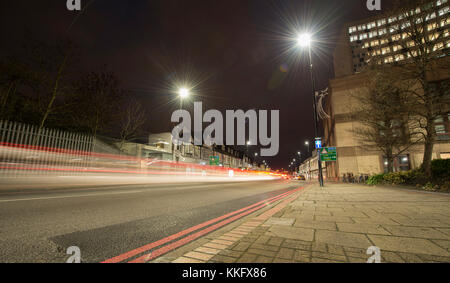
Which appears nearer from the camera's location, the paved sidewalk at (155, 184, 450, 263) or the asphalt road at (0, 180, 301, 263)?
the paved sidewalk at (155, 184, 450, 263)

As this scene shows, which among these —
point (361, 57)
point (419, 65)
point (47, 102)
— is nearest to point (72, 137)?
point (47, 102)

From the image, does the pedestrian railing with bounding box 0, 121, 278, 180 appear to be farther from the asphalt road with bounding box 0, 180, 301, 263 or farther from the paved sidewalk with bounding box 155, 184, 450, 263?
the paved sidewalk with bounding box 155, 184, 450, 263

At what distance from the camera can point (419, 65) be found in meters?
12.0

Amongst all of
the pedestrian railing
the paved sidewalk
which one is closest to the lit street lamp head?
the paved sidewalk

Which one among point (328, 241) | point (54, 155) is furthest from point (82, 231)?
point (54, 155)

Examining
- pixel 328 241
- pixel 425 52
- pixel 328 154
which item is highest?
pixel 425 52

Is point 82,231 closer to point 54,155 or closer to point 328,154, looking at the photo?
point 54,155

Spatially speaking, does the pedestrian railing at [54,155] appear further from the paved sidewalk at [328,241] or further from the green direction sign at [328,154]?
the green direction sign at [328,154]

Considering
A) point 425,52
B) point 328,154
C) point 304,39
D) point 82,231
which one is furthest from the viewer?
point 328,154

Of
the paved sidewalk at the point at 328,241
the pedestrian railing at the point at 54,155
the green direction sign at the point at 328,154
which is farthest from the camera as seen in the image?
the green direction sign at the point at 328,154

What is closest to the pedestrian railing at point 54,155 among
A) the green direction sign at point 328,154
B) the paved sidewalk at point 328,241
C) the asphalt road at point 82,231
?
the asphalt road at point 82,231

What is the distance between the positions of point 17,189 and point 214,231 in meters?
10.4

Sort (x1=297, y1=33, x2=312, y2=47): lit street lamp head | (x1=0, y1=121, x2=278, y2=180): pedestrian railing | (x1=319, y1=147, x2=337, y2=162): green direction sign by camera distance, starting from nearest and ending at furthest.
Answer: (x1=0, y1=121, x2=278, y2=180): pedestrian railing → (x1=297, y1=33, x2=312, y2=47): lit street lamp head → (x1=319, y1=147, x2=337, y2=162): green direction sign
